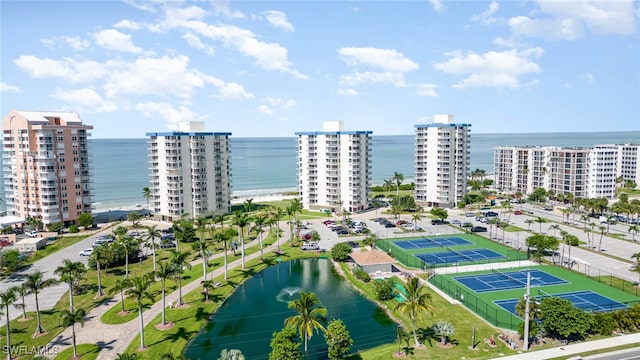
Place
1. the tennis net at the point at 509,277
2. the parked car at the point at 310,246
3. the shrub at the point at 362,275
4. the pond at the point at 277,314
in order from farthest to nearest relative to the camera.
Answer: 1. the parked car at the point at 310,246
2. the shrub at the point at 362,275
3. the tennis net at the point at 509,277
4. the pond at the point at 277,314

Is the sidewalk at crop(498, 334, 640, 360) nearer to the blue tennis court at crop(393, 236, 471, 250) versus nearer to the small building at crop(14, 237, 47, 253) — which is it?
the blue tennis court at crop(393, 236, 471, 250)

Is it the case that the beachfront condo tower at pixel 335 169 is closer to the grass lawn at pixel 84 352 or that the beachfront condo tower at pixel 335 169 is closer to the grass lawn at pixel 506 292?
the grass lawn at pixel 506 292

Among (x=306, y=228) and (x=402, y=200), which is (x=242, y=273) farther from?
(x=402, y=200)

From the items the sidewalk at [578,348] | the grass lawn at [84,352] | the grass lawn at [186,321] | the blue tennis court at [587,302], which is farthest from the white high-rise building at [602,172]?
the grass lawn at [84,352]

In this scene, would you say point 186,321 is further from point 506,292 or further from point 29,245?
point 29,245

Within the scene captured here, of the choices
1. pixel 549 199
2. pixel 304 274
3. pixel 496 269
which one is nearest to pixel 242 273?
pixel 304 274

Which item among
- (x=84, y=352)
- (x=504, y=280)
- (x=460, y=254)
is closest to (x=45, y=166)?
(x=84, y=352)
